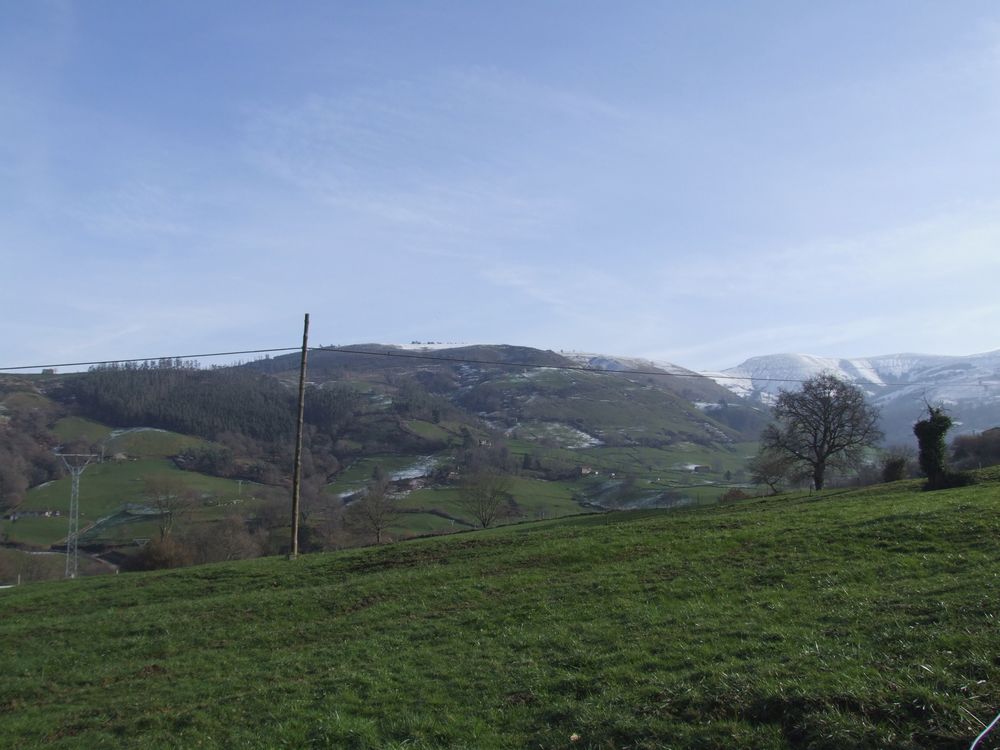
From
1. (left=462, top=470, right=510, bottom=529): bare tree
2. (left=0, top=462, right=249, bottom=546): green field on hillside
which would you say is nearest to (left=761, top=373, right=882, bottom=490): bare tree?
(left=462, top=470, right=510, bottom=529): bare tree

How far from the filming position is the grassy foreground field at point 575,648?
945 centimetres

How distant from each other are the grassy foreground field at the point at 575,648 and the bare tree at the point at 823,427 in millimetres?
36303

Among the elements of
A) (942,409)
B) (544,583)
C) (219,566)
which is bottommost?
(219,566)

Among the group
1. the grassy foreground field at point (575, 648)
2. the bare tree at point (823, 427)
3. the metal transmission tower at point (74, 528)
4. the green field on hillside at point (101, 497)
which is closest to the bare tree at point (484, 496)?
the bare tree at point (823, 427)

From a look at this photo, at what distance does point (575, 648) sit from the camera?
14531 millimetres

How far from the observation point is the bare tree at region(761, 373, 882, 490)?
62.9 metres

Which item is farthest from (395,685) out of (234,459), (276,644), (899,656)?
(234,459)

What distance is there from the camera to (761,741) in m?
8.55

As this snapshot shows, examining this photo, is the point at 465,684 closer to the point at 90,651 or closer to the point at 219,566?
the point at 90,651

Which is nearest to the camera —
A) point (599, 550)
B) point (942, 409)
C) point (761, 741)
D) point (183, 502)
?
point (761, 741)

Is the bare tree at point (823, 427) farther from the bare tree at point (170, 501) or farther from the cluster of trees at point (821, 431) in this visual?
the bare tree at point (170, 501)

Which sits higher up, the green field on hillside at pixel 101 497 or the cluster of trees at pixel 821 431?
the cluster of trees at pixel 821 431

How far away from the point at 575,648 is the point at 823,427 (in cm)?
5692

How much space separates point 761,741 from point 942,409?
1599 inches
